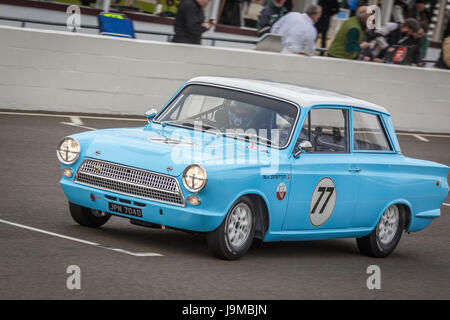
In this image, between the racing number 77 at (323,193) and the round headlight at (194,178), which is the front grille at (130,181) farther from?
the racing number 77 at (323,193)

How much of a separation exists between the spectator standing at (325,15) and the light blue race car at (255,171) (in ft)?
43.0

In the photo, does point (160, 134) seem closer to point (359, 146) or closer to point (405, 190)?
point (359, 146)

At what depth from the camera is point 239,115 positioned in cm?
847

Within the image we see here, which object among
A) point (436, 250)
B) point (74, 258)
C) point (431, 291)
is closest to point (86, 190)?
point (74, 258)

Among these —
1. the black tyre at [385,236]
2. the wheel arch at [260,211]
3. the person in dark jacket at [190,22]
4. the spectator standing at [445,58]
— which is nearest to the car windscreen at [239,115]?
the wheel arch at [260,211]

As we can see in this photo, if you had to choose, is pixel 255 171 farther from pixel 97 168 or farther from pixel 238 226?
pixel 97 168

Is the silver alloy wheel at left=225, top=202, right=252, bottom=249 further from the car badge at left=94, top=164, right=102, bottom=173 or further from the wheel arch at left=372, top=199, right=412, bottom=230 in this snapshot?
the wheel arch at left=372, top=199, right=412, bottom=230

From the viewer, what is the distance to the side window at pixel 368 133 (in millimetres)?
9094

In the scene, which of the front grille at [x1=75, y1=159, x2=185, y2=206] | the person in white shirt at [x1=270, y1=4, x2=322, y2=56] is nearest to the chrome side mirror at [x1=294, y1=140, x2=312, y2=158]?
the front grille at [x1=75, y1=159, x2=185, y2=206]

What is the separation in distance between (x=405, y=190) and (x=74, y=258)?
3777 mm

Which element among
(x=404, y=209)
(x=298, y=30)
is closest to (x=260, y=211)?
(x=404, y=209)

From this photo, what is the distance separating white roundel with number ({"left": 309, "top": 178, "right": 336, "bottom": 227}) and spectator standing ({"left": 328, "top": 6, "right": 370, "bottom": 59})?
9.41 metres

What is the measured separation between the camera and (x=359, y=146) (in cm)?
909
